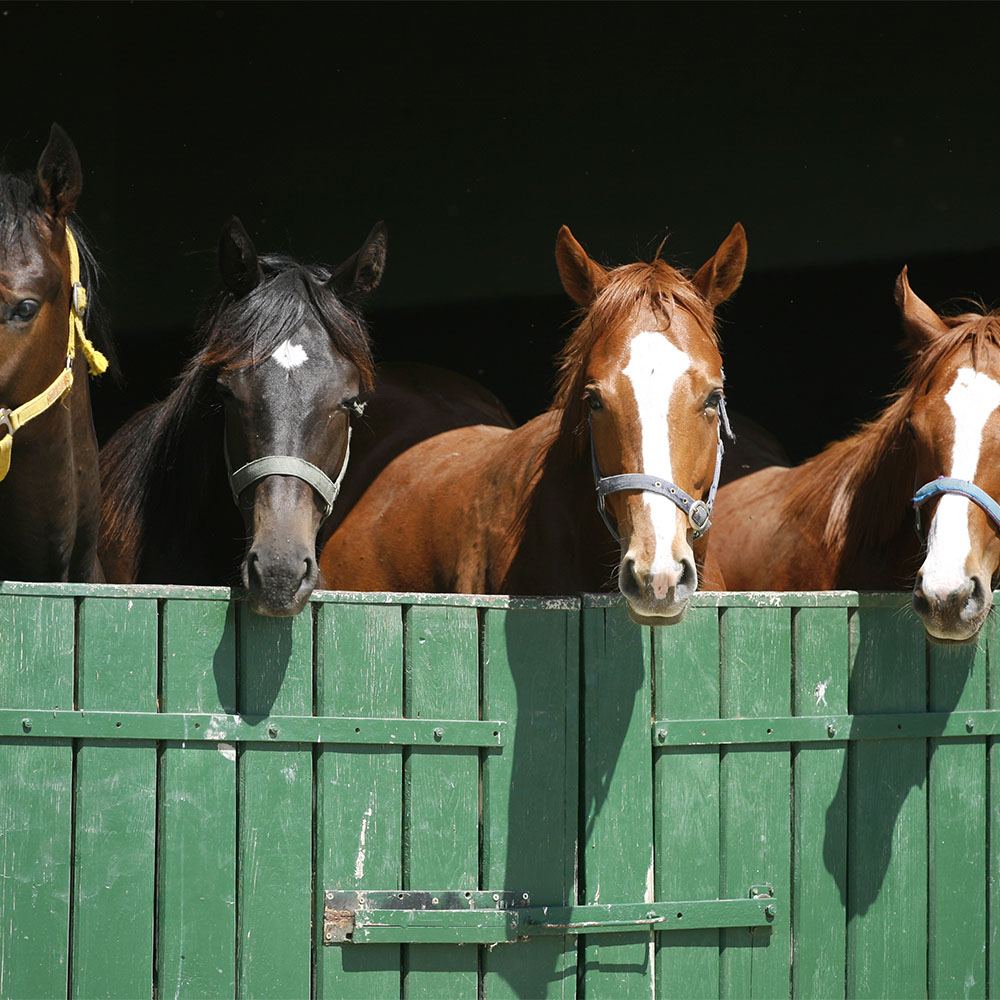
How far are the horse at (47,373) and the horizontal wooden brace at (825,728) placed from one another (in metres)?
1.52

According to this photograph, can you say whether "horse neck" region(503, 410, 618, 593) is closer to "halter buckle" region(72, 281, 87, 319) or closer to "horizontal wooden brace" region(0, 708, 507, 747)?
"horizontal wooden brace" region(0, 708, 507, 747)

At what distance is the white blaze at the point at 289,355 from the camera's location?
291 centimetres

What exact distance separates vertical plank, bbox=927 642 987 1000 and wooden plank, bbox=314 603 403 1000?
1.24 metres

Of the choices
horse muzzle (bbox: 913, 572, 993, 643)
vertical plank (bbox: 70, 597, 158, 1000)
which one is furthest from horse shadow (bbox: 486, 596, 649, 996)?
vertical plank (bbox: 70, 597, 158, 1000)

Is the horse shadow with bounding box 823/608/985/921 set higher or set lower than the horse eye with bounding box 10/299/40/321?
lower

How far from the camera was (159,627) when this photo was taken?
2.51 m

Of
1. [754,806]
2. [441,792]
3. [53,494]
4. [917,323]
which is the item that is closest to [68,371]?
[53,494]

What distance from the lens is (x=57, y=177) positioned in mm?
2693

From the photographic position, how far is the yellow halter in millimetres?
2535

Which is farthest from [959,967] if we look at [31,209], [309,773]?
Result: [31,209]

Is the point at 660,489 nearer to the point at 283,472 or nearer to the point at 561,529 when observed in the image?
the point at 561,529

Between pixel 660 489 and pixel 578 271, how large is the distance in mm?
831

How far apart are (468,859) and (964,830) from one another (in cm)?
117

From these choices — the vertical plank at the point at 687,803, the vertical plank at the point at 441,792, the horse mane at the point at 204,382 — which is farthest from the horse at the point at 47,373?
the vertical plank at the point at 687,803
